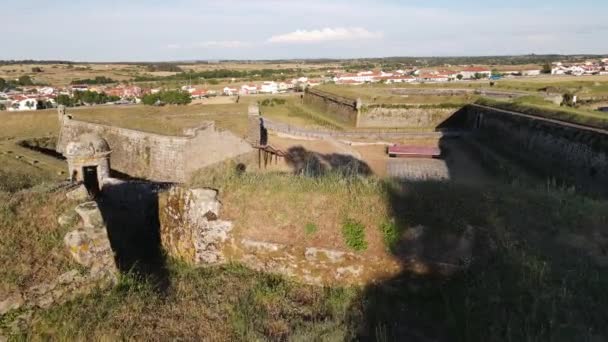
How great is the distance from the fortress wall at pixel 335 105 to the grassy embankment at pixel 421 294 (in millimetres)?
24877

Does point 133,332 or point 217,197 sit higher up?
point 217,197

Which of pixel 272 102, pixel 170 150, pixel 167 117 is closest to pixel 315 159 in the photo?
pixel 170 150

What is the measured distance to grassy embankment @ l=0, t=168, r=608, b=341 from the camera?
3.97 m

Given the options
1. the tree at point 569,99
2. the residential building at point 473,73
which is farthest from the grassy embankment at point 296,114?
the residential building at point 473,73

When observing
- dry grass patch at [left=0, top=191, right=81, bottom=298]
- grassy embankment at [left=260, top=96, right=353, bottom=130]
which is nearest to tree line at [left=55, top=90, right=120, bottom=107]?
grassy embankment at [left=260, top=96, right=353, bottom=130]

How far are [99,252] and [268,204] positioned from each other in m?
2.08

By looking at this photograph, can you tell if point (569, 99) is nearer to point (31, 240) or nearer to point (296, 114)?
point (296, 114)

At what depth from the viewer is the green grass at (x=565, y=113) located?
516 inches

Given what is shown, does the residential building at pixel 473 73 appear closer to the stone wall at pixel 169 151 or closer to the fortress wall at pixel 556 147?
the fortress wall at pixel 556 147

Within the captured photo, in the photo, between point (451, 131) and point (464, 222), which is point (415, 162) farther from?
point (464, 222)

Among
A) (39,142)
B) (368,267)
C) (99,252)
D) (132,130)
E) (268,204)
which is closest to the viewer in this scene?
(99,252)

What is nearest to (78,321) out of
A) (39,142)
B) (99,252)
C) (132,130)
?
(99,252)

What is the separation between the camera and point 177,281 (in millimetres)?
5039

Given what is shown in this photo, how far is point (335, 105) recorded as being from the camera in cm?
3528
